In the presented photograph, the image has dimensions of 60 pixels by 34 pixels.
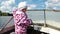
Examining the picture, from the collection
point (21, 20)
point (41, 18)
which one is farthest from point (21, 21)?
point (41, 18)

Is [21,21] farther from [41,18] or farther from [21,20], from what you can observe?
[41,18]

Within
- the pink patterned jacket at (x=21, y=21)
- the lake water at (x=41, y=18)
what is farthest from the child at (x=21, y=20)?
the lake water at (x=41, y=18)

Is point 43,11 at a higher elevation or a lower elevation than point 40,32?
higher

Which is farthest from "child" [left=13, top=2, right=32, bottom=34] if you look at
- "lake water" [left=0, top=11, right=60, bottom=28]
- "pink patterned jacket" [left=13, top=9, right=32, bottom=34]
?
"lake water" [left=0, top=11, right=60, bottom=28]

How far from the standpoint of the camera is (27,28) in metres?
2.05

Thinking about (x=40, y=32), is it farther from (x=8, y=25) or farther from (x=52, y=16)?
(x=8, y=25)

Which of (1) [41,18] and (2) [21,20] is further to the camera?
(1) [41,18]

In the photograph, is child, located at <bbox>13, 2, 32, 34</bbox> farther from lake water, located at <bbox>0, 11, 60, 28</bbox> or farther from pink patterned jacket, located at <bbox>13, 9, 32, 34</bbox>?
lake water, located at <bbox>0, 11, 60, 28</bbox>

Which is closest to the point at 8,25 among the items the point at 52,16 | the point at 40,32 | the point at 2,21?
the point at 2,21

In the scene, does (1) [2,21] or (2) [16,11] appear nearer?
(2) [16,11]

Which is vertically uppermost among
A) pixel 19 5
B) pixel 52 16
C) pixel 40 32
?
pixel 19 5

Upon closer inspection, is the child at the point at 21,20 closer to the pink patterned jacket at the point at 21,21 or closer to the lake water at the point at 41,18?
the pink patterned jacket at the point at 21,21

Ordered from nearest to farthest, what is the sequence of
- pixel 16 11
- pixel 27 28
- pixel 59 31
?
pixel 59 31 < pixel 16 11 < pixel 27 28

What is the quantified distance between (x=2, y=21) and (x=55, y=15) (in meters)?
0.60
